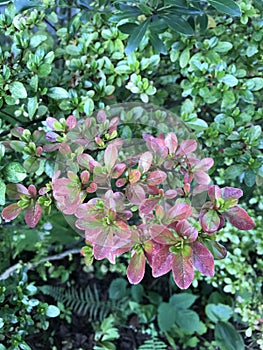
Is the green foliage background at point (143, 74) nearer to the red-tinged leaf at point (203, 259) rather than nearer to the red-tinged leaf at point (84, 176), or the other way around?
the red-tinged leaf at point (84, 176)

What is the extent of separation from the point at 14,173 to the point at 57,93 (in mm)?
231

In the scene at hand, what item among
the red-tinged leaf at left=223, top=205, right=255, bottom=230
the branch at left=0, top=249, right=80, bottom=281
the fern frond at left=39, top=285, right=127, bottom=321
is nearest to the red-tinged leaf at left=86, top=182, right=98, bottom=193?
the red-tinged leaf at left=223, top=205, right=255, bottom=230

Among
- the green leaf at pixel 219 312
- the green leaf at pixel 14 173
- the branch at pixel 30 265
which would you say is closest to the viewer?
the green leaf at pixel 14 173

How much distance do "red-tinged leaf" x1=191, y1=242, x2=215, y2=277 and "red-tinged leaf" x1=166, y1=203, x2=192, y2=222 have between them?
0.05 meters

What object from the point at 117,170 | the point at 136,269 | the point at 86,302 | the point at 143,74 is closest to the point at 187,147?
the point at 117,170

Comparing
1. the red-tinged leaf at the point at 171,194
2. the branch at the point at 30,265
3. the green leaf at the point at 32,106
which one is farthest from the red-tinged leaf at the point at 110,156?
the branch at the point at 30,265

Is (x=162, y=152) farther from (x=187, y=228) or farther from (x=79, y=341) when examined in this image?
(x=79, y=341)

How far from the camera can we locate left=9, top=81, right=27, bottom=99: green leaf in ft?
2.69

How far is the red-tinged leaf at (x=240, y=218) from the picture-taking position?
0.68 m

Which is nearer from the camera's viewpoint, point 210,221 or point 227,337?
point 210,221

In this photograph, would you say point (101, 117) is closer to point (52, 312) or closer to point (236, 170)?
point (236, 170)

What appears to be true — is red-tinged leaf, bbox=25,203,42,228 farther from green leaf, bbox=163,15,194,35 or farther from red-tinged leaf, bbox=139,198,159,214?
green leaf, bbox=163,15,194,35

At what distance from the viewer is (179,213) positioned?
672 mm

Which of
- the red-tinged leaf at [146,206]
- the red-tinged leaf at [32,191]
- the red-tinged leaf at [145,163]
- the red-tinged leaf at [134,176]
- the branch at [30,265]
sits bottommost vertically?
the branch at [30,265]
